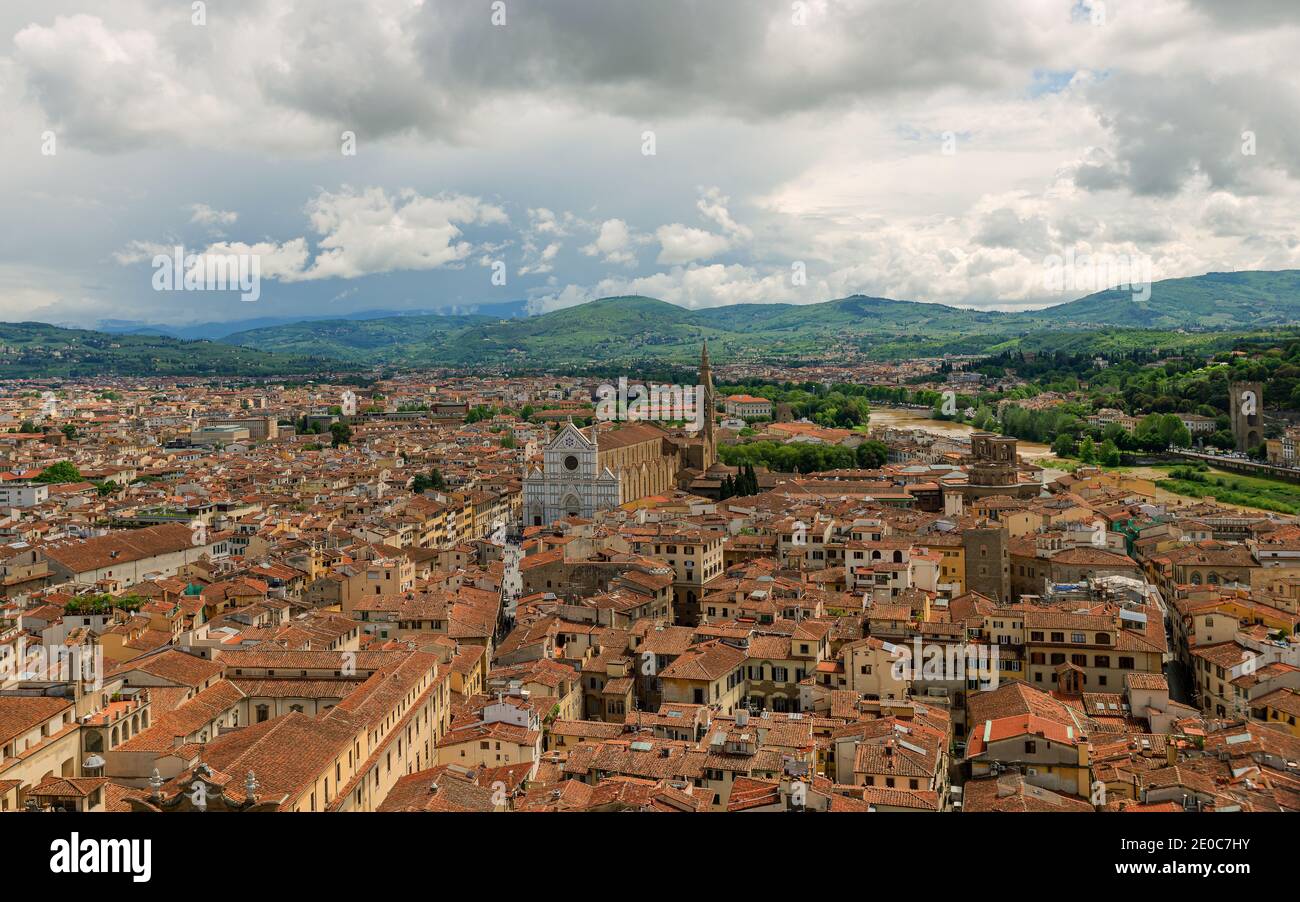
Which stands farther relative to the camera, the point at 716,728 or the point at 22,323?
the point at 22,323

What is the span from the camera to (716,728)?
41.1ft

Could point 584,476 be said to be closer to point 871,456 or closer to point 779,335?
point 871,456

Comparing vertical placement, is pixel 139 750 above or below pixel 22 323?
below

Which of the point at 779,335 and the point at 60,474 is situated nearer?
the point at 60,474

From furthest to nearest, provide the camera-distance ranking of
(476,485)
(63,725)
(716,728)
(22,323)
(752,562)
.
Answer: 1. (22,323)
2. (476,485)
3. (752,562)
4. (716,728)
5. (63,725)

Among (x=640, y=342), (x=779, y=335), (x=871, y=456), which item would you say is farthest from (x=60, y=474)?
(x=779, y=335)

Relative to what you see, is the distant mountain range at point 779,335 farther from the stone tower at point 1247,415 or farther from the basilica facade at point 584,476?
the basilica facade at point 584,476

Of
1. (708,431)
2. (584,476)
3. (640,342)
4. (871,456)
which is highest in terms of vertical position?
(640,342)

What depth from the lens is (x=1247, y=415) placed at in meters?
50.1

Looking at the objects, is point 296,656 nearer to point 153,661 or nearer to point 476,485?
point 153,661

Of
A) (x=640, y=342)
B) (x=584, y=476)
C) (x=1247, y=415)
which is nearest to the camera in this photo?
(x=584, y=476)

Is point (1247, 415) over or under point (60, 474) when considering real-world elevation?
over
